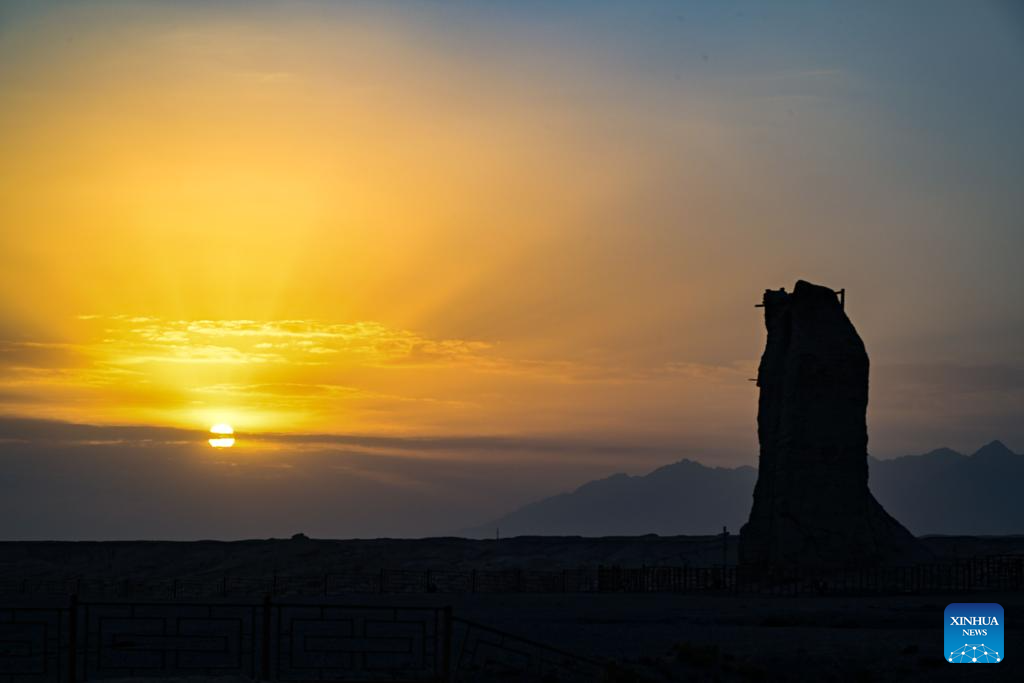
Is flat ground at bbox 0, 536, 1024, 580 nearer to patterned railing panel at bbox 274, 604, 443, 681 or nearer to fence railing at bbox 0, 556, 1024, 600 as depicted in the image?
fence railing at bbox 0, 556, 1024, 600

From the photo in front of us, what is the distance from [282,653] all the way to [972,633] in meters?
17.5

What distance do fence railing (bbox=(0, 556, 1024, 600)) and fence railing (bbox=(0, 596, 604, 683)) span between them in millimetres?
18236

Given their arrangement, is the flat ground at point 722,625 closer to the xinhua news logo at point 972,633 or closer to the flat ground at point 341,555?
the flat ground at point 341,555

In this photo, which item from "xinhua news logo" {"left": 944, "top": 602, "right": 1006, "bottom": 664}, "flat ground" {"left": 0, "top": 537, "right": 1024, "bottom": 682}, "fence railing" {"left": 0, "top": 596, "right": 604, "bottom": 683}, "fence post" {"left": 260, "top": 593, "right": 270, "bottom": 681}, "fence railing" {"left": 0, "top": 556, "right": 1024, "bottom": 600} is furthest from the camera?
"fence railing" {"left": 0, "top": 556, "right": 1024, "bottom": 600}

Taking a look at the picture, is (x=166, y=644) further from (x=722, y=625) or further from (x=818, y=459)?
(x=818, y=459)

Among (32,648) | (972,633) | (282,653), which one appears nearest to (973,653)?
(972,633)

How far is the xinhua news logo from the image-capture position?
2584cm

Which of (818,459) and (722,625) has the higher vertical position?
(818,459)

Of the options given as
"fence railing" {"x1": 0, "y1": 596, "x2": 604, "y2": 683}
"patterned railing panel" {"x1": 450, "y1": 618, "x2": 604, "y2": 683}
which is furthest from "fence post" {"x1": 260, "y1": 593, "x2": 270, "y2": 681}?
"patterned railing panel" {"x1": 450, "y1": 618, "x2": 604, "y2": 683}

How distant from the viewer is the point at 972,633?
90.5ft

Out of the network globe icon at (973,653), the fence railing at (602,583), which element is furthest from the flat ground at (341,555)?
the network globe icon at (973,653)

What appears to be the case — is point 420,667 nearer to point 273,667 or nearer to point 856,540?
point 273,667

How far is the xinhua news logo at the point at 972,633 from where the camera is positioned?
25844mm

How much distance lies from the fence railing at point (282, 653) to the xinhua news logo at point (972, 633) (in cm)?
790
